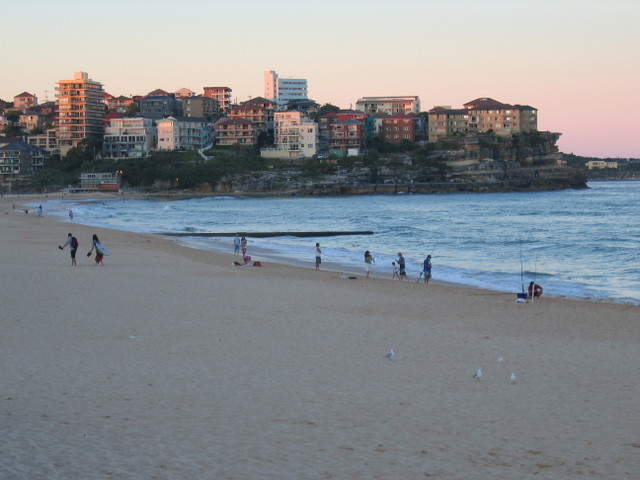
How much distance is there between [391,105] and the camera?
466ft

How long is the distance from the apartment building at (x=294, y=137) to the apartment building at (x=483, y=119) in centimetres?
2210

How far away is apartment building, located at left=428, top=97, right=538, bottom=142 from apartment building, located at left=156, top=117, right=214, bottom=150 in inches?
1610

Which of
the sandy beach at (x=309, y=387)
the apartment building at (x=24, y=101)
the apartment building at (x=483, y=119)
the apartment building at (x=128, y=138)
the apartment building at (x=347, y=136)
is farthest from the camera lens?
the apartment building at (x=24, y=101)

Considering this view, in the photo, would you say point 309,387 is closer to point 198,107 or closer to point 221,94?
point 198,107

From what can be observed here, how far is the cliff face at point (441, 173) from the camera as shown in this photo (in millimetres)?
110875

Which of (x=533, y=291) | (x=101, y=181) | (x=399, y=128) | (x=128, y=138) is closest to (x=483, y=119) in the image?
(x=399, y=128)

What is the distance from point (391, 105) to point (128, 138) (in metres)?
51.8

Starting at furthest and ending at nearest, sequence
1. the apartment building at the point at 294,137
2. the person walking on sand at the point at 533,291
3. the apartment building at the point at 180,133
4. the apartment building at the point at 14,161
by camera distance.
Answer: the apartment building at the point at 180,133
the apartment building at the point at 294,137
the apartment building at the point at 14,161
the person walking on sand at the point at 533,291

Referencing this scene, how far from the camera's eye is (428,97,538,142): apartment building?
417 ft

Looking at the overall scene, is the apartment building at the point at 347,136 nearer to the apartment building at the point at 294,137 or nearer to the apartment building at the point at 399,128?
the apartment building at the point at 294,137

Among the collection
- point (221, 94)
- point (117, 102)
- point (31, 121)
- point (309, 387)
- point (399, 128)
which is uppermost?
point (221, 94)

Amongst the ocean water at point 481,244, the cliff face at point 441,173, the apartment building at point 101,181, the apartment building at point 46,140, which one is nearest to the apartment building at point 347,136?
the cliff face at point 441,173

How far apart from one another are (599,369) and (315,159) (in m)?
108

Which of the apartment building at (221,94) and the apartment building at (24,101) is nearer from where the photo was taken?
the apartment building at (221,94)
